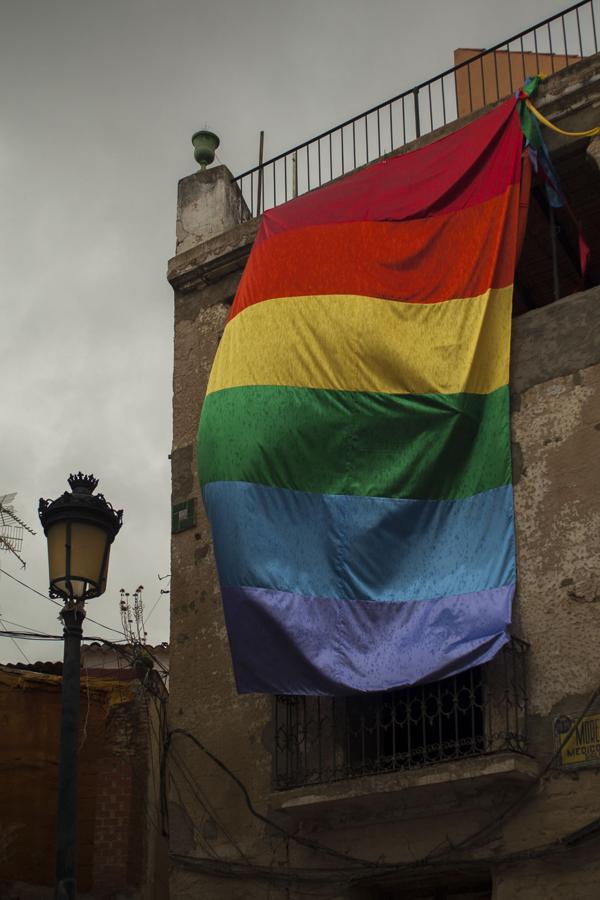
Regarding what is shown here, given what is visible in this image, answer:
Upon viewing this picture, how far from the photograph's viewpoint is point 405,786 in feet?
29.6

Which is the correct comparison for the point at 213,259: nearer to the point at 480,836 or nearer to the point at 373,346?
the point at 373,346

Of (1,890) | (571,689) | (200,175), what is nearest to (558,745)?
(571,689)

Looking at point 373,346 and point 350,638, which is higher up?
point 373,346

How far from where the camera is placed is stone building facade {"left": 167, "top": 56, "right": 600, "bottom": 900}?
8.80 meters

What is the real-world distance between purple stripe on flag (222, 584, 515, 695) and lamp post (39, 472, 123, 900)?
4.70ft

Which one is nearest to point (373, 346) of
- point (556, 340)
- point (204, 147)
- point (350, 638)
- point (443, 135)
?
point (556, 340)

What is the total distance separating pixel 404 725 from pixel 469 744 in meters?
0.73

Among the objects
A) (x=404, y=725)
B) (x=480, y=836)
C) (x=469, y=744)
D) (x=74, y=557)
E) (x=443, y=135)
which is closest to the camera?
(x=74, y=557)

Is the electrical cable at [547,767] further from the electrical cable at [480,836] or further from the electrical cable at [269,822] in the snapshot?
the electrical cable at [269,822]

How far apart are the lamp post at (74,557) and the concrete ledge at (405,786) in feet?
6.86

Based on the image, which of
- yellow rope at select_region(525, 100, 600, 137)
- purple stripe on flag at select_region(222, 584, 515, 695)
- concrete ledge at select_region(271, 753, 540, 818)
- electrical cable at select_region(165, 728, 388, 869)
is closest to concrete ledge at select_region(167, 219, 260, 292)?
yellow rope at select_region(525, 100, 600, 137)

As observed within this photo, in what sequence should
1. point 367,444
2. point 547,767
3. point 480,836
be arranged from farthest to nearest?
point 367,444 < point 480,836 < point 547,767

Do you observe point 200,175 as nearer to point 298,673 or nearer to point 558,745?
point 298,673

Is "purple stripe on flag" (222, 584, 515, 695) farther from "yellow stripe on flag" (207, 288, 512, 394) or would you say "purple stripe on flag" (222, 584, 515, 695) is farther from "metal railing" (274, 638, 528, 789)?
"yellow stripe on flag" (207, 288, 512, 394)
